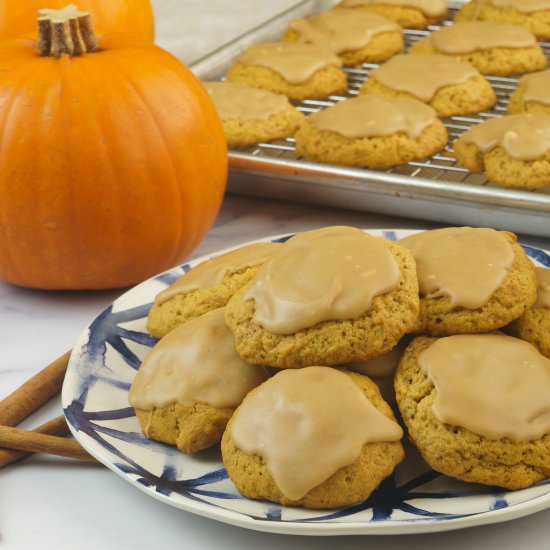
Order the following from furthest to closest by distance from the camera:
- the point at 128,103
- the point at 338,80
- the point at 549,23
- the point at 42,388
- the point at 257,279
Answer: the point at 549,23 → the point at 338,80 → the point at 128,103 → the point at 42,388 → the point at 257,279

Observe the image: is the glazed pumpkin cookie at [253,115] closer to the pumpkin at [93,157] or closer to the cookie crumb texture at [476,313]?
the pumpkin at [93,157]

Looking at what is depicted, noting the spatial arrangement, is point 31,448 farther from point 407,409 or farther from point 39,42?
point 39,42

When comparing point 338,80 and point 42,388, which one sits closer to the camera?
point 42,388

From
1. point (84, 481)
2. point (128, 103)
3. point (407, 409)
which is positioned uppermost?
point (128, 103)

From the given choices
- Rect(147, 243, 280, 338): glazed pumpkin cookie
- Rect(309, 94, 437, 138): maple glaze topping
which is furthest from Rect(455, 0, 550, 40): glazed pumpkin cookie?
Rect(147, 243, 280, 338): glazed pumpkin cookie

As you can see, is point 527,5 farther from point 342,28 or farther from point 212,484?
point 212,484

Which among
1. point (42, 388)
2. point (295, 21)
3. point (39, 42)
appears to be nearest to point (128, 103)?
point (39, 42)

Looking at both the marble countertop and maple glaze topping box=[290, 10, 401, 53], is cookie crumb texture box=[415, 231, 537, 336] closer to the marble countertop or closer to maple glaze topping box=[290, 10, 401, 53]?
the marble countertop
